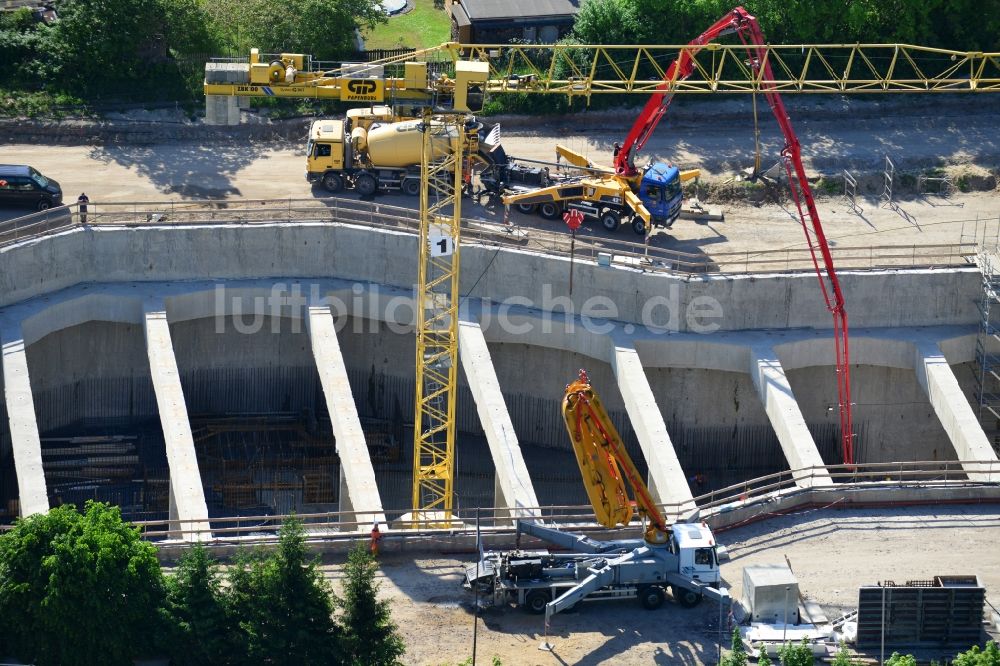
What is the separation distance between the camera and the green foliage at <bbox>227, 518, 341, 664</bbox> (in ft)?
153

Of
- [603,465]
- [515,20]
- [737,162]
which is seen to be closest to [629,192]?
[737,162]

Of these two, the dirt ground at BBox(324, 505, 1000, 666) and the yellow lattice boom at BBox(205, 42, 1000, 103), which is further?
the yellow lattice boom at BBox(205, 42, 1000, 103)

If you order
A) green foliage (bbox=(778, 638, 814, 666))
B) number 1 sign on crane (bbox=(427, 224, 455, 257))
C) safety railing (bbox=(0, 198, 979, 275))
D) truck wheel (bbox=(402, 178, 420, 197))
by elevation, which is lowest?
green foliage (bbox=(778, 638, 814, 666))

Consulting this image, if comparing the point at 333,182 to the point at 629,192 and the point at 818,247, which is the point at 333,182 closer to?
the point at 629,192

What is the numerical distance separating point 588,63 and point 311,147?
48.8 ft

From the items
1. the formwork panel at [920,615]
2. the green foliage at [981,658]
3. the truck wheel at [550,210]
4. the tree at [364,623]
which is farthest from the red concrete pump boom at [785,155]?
the tree at [364,623]

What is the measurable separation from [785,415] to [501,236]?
491 inches

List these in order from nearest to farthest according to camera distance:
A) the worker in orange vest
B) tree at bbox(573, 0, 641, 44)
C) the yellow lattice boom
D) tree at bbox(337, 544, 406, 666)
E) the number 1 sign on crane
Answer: tree at bbox(337, 544, 406, 666), the worker in orange vest, the number 1 sign on crane, the yellow lattice boom, tree at bbox(573, 0, 641, 44)

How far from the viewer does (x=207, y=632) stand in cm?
4644

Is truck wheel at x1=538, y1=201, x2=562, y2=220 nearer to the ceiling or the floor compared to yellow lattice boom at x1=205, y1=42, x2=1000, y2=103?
nearer to the floor

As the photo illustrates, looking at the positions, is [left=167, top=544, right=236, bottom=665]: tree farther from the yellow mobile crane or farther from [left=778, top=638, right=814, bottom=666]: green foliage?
[left=778, top=638, right=814, bottom=666]: green foliage

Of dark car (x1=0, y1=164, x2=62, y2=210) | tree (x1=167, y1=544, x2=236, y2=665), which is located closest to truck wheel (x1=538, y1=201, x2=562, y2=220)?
dark car (x1=0, y1=164, x2=62, y2=210)

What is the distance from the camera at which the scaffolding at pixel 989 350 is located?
66500 millimetres

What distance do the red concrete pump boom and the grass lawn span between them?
19.8 m
